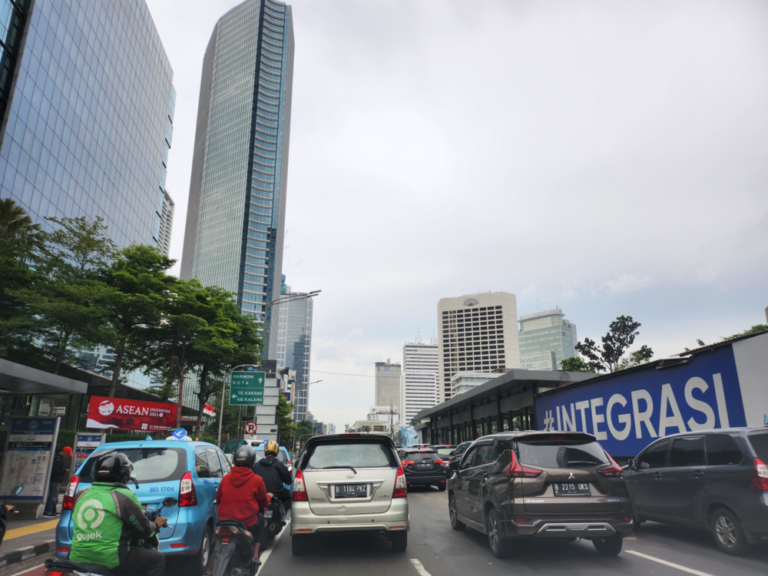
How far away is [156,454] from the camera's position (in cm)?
677

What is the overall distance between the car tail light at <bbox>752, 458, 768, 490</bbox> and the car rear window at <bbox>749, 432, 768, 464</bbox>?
0.11 metres

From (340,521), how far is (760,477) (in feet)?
18.4

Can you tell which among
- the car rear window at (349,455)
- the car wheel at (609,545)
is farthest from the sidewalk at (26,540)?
the car wheel at (609,545)

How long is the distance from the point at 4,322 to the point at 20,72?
88.8 ft

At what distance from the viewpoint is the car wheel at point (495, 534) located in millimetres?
7214

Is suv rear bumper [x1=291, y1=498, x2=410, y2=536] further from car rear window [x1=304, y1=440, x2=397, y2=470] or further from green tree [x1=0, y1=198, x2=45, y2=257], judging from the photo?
green tree [x1=0, y1=198, x2=45, y2=257]

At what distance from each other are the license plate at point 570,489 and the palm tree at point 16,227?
26.1 m

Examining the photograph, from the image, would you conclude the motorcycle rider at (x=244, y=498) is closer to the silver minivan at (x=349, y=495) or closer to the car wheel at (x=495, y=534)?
the silver minivan at (x=349, y=495)

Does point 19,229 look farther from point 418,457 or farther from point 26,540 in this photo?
point 418,457

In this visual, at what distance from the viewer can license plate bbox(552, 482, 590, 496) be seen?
6918mm

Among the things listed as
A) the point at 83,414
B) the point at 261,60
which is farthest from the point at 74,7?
the point at 261,60

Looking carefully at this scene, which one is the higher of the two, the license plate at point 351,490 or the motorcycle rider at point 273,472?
the motorcycle rider at point 273,472

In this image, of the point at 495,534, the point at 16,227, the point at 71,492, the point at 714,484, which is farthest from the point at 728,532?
the point at 16,227

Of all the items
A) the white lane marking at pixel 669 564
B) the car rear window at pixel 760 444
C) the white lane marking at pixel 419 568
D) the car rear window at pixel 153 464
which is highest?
the car rear window at pixel 760 444
